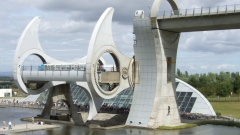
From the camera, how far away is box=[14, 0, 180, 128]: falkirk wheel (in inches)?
1748

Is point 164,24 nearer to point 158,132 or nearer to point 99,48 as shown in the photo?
point 99,48

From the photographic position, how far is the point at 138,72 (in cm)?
4741

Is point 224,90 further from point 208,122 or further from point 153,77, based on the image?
point 153,77

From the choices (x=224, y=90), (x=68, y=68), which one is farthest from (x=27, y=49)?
(x=224, y=90)

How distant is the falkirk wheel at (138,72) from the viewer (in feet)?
146

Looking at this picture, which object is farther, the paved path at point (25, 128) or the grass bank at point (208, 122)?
the grass bank at point (208, 122)

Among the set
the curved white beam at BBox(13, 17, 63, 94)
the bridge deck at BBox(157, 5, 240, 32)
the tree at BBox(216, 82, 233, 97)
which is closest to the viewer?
the bridge deck at BBox(157, 5, 240, 32)

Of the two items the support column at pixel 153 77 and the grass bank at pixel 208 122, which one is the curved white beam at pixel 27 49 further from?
the grass bank at pixel 208 122

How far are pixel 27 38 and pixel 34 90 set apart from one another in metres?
6.99

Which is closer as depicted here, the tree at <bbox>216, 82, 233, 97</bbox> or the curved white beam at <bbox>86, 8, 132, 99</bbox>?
the curved white beam at <bbox>86, 8, 132, 99</bbox>

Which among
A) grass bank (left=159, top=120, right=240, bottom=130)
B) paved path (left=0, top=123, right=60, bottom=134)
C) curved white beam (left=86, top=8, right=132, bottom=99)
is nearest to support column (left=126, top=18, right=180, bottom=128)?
grass bank (left=159, top=120, right=240, bottom=130)

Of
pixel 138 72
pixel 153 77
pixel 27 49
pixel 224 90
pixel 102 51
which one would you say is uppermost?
pixel 27 49

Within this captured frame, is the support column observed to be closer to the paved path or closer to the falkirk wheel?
the falkirk wheel

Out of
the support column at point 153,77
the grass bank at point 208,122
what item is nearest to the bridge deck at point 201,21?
the support column at point 153,77
